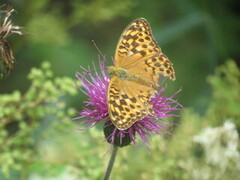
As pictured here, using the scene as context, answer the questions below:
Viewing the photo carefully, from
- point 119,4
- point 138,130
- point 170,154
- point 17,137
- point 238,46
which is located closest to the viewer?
point 138,130

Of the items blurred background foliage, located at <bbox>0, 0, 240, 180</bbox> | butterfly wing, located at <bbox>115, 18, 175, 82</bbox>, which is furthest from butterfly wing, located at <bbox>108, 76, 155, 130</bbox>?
blurred background foliage, located at <bbox>0, 0, 240, 180</bbox>

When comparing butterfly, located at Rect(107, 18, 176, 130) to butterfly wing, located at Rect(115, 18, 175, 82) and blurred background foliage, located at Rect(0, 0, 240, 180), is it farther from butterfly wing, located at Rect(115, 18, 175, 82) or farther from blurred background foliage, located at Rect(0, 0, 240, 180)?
blurred background foliage, located at Rect(0, 0, 240, 180)

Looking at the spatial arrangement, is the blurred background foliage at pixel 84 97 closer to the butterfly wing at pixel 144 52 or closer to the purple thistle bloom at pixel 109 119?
the purple thistle bloom at pixel 109 119

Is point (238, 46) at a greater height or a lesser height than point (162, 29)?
lesser

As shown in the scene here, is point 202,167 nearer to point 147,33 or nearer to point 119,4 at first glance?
point 147,33

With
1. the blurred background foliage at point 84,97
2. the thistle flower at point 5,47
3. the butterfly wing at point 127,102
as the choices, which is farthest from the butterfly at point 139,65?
the thistle flower at point 5,47

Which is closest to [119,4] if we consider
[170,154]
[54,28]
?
[54,28]

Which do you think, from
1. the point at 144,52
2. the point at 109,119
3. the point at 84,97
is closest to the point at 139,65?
the point at 144,52
